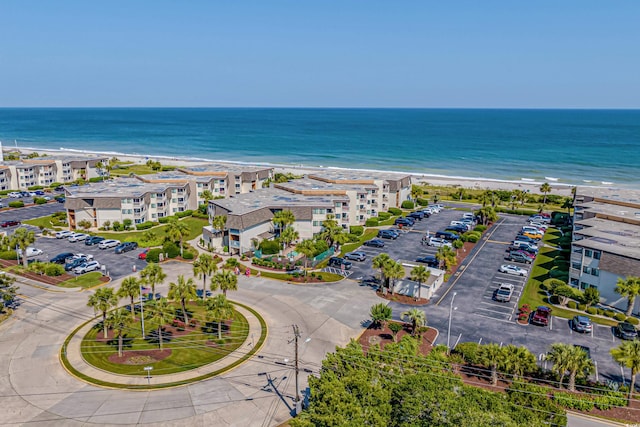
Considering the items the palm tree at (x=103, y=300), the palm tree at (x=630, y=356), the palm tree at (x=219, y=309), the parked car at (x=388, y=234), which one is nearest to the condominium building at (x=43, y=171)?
the palm tree at (x=103, y=300)

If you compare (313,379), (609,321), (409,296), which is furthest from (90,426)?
(609,321)

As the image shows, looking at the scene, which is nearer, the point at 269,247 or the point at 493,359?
A: the point at 493,359

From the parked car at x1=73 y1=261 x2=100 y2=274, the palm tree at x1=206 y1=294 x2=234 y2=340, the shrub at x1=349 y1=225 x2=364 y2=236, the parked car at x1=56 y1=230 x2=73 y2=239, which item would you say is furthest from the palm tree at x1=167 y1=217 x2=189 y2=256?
the shrub at x1=349 y1=225 x2=364 y2=236

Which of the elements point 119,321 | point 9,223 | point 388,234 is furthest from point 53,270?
point 388,234

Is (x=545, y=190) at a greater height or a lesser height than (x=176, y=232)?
greater

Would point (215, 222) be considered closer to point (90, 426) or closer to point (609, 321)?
point (90, 426)

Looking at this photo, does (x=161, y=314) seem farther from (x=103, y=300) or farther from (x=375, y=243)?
(x=375, y=243)

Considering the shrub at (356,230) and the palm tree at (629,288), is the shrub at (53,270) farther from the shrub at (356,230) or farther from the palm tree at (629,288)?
the palm tree at (629,288)
